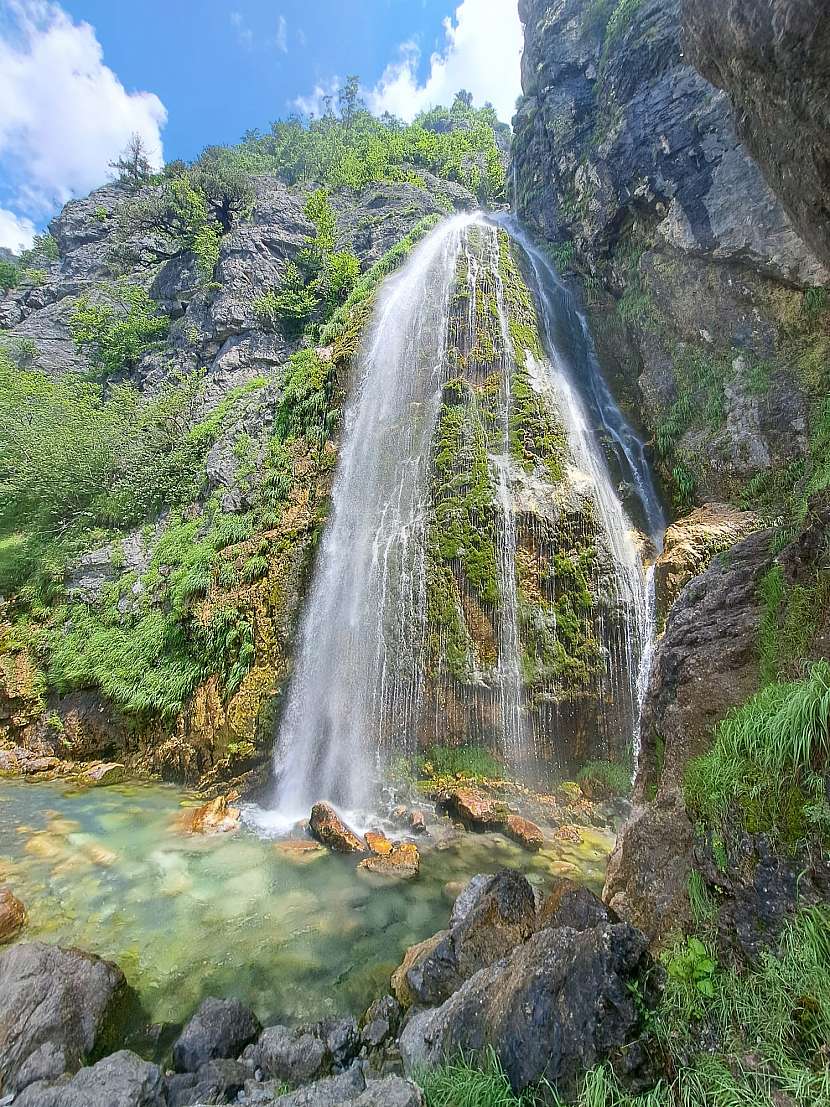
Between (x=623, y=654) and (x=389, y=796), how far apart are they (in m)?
4.90

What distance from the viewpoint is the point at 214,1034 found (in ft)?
12.6

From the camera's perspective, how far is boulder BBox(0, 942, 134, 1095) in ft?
11.7

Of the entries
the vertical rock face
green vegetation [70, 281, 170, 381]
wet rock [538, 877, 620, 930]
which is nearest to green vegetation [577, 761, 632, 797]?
wet rock [538, 877, 620, 930]

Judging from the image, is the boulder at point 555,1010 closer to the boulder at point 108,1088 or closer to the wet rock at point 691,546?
the boulder at point 108,1088

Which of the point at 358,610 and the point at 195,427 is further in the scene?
the point at 195,427

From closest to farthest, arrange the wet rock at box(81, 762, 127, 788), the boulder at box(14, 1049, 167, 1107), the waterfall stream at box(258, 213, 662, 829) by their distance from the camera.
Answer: the boulder at box(14, 1049, 167, 1107) → the waterfall stream at box(258, 213, 662, 829) → the wet rock at box(81, 762, 127, 788)

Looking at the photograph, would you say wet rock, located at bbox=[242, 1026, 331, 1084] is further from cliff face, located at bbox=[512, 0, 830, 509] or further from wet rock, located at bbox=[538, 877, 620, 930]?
cliff face, located at bbox=[512, 0, 830, 509]

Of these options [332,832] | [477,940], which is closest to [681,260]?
[477,940]

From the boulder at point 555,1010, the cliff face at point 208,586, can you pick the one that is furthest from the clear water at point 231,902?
the cliff face at point 208,586

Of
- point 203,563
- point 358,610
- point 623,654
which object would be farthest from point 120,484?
point 623,654

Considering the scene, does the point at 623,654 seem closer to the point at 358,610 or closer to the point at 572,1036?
the point at 358,610

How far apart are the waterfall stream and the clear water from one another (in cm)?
176

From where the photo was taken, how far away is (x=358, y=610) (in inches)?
413

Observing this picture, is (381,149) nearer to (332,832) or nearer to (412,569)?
(412,569)
